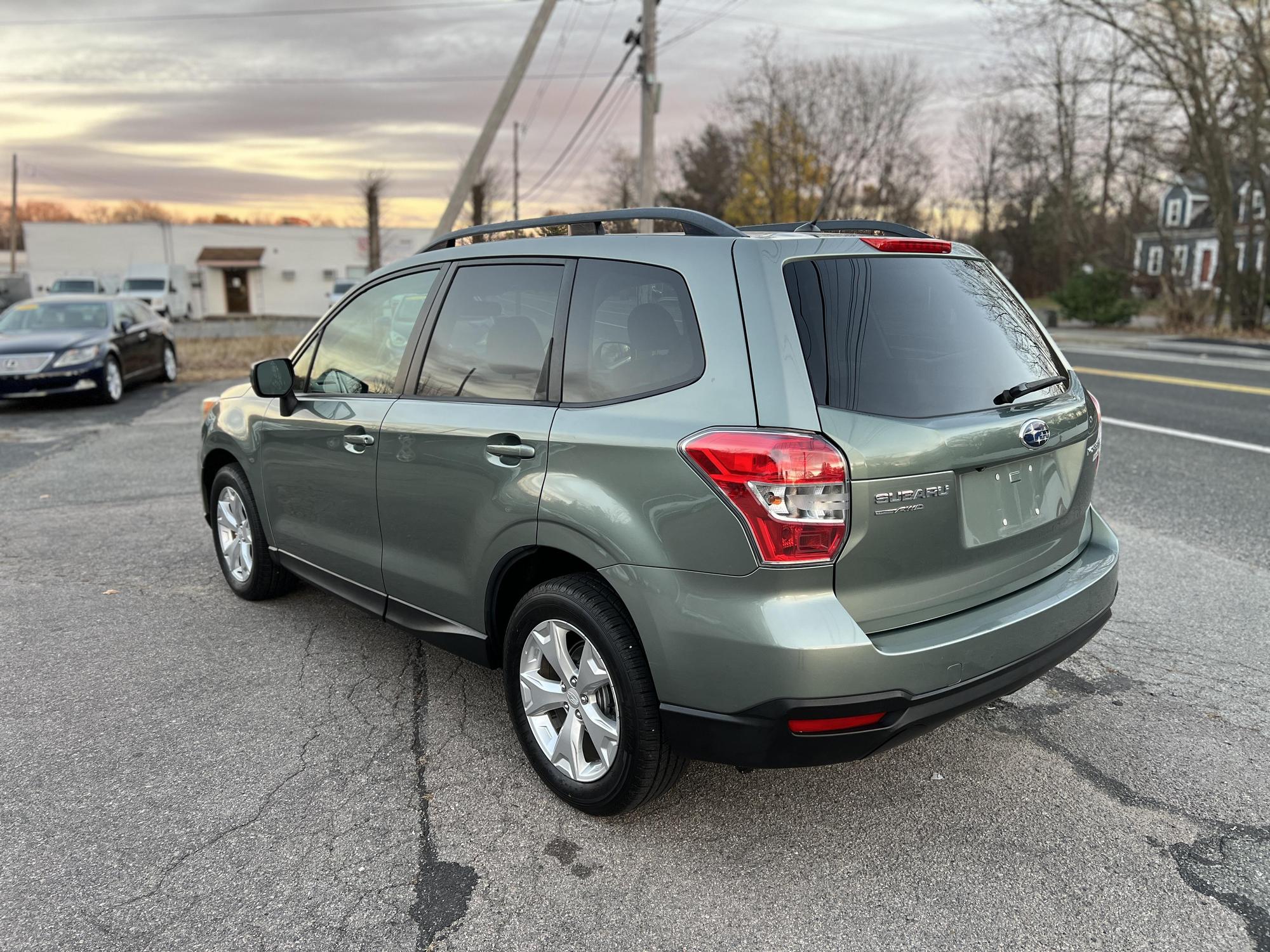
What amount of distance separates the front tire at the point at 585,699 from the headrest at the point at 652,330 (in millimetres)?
699

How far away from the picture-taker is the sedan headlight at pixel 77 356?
12.1m

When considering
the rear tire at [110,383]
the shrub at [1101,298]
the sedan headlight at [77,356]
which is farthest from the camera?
the shrub at [1101,298]

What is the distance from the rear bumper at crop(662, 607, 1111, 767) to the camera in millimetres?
2416

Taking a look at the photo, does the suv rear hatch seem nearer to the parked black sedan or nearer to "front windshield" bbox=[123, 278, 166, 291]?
the parked black sedan

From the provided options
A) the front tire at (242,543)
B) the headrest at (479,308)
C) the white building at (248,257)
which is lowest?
the front tire at (242,543)

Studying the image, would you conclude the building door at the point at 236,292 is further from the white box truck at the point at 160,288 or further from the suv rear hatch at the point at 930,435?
the suv rear hatch at the point at 930,435

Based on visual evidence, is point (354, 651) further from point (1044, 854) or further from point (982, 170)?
point (982, 170)

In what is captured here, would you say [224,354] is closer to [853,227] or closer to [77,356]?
[77,356]

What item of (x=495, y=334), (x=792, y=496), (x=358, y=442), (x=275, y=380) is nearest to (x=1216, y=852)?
(x=792, y=496)

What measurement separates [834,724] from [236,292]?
64.2 meters

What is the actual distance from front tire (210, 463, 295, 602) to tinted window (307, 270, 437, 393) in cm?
86

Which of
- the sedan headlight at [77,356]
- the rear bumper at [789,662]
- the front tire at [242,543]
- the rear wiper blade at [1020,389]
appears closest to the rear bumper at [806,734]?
the rear bumper at [789,662]

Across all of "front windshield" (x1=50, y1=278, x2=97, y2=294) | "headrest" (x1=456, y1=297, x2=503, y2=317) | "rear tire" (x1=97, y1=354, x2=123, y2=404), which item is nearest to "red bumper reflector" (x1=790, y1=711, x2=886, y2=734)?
"headrest" (x1=456, y1=297, x2=503, y2=317)

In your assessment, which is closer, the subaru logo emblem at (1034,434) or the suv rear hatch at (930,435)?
the suv rear hatch at (930,435)
